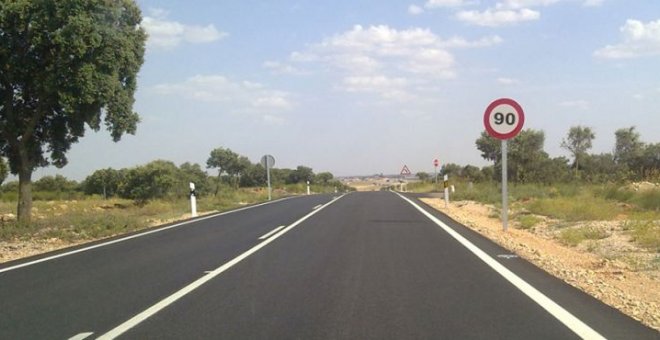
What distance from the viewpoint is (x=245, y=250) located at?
40.5 feet

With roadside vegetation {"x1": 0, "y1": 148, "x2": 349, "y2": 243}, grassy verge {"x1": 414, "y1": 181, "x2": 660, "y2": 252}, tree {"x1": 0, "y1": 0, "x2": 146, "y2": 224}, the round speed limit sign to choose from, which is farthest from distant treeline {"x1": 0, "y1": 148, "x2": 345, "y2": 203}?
the round speed limit sign

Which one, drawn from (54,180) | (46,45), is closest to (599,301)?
(46,45)

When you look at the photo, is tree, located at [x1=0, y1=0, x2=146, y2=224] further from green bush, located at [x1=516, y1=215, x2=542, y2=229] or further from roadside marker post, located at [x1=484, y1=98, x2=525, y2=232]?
green bush, located at [x1=516, y1=215, x2=542, y2=229]

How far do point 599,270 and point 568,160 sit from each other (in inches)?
2154

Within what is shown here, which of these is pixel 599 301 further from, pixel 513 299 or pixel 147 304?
pixel 147 304

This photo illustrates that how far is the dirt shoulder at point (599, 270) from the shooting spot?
7.39m

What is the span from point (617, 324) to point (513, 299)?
1339mm

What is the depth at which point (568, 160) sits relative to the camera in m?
61.0

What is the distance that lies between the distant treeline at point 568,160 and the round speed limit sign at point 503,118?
2480 cm

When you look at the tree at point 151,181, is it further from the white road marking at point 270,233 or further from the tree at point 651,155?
the tree at point 651,155

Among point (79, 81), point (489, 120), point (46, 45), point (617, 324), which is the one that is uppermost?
point (46, 45)

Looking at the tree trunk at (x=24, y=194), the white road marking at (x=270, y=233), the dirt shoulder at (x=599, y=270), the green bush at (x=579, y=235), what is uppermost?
the tree trunk at (x=24, y=194)

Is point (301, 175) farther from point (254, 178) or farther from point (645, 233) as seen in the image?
point (645, 233)

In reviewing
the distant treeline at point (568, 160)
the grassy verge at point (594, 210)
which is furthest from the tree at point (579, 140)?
the grassy verge at point (594, 210)
